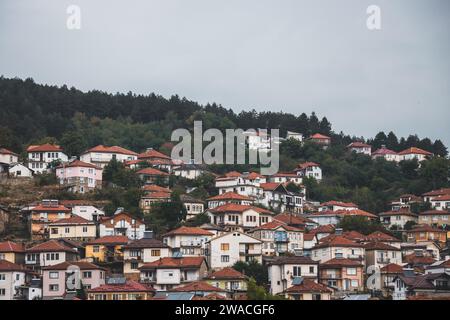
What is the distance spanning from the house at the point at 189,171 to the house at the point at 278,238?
55.2ft

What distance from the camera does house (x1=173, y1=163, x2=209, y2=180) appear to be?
262 feet

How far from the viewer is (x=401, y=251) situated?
62.9 meters

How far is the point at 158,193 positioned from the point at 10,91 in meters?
34.9

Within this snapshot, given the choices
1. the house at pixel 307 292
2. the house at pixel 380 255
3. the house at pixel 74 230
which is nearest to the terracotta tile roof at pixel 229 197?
the house at pixel 74 230

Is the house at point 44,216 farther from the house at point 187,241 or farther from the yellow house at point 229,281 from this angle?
the yellow house at point 229,281

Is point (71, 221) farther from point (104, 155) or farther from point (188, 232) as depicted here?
point (104, 155)

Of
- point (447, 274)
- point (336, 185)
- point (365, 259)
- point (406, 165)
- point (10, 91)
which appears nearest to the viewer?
point (447, 274)

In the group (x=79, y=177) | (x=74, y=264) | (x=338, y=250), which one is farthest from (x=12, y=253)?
(x=338, y=250)

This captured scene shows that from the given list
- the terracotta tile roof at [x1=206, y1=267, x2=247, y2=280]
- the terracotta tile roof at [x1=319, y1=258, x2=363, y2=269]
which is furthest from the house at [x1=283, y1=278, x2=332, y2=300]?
the terracotta tile roof at [x1=319, y1=258, x2=363, y2=269]

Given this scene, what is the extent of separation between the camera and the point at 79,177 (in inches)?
2788

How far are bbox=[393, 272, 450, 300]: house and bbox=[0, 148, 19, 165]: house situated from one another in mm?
30206

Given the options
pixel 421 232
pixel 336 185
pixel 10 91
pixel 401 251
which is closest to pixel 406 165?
pixel 336 185

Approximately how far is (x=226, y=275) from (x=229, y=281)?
0.46 meters

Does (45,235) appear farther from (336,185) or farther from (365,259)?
(336,185)
